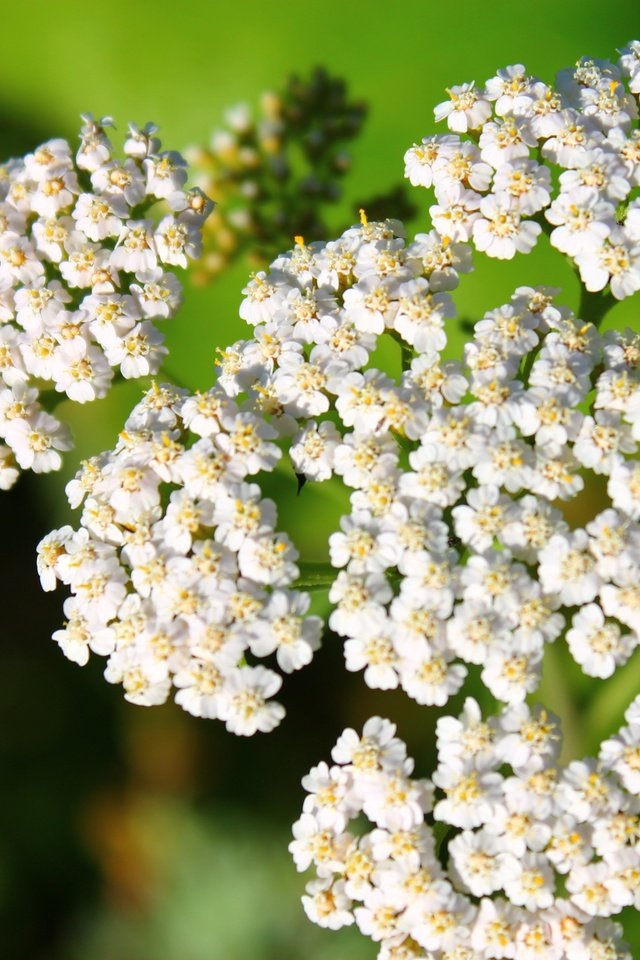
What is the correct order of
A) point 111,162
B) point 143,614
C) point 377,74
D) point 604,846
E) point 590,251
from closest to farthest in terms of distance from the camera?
point 604,846, point 143,614, point 590,251, point 111,162, point 377,74

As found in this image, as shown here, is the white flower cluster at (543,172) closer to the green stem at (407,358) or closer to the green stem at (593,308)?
the green stem at (593,308)

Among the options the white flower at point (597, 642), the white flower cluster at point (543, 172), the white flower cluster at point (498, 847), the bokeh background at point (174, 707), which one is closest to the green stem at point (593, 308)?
the white flower cluster at point (543, 172)

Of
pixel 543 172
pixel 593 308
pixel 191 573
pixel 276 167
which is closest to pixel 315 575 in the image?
pixel 191 573

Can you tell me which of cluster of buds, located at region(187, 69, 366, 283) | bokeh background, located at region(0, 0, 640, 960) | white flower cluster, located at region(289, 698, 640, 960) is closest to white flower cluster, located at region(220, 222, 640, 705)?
white flower cluster, located at region(289, 698, 640, 960)

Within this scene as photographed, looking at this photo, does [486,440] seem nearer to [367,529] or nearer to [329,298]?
[367,529]

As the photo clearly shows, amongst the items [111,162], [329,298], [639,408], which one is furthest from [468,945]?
[111,162]

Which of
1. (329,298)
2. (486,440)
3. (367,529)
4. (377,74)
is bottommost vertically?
(367,529)
